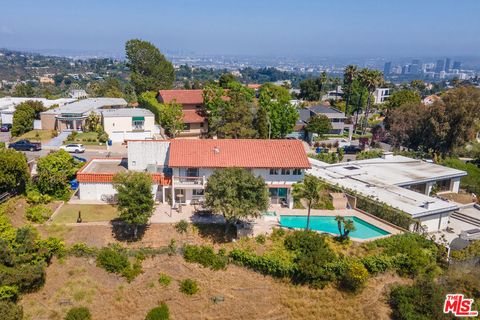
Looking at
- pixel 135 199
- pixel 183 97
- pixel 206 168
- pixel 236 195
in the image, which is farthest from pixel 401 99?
pixel 135 199

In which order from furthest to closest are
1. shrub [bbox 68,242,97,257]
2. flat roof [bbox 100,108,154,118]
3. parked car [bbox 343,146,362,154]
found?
parked car [bbox 343,146,362,154] < flat roof [bbox 100,108,154,118] < shrub [bbox 68,242,97,257]

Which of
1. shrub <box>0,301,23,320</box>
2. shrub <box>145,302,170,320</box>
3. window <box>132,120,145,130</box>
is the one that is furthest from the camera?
window <box>132,120,145,130</box>

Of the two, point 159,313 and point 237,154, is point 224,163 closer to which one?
point 237,154

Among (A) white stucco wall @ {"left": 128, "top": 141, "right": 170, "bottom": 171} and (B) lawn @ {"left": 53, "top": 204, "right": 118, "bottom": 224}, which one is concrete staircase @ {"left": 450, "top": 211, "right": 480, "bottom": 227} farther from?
(B) lawn @ {"left": 53, "top": 204, "right": 118, "bottom": 224}

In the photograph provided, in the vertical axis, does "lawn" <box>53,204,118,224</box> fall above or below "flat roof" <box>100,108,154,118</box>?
below

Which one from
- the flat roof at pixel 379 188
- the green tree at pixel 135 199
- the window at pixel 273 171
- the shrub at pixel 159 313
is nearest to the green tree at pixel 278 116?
the flat roof at pixel 379 188

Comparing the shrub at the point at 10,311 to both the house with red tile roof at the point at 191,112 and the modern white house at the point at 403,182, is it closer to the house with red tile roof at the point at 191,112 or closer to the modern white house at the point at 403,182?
the modern white house at the point at 403,182

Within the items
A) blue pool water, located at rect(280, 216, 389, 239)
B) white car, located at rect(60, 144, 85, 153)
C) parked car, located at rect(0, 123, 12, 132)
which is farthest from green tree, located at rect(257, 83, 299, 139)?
parked car, located at rect(0, 123, 12, 132)
